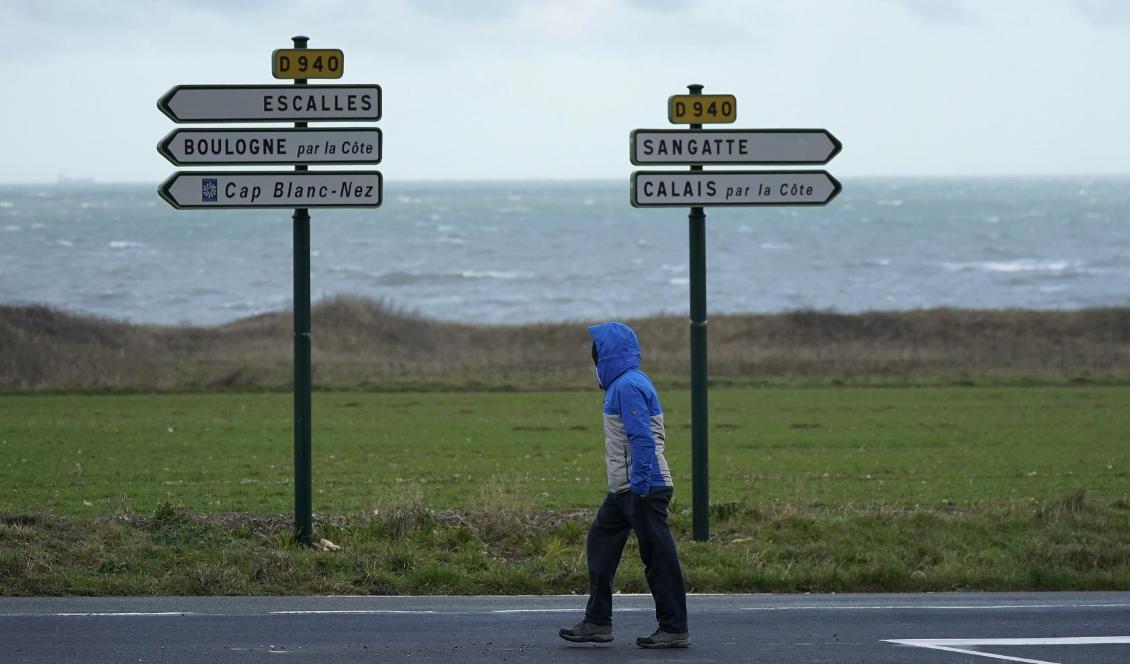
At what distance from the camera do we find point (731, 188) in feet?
37.2

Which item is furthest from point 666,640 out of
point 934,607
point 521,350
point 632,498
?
point 521,350

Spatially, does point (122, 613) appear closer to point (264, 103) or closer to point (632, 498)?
point (632, 498)

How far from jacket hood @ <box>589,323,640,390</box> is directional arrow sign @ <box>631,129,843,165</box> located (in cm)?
335

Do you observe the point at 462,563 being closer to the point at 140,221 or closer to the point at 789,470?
the point at 789,470

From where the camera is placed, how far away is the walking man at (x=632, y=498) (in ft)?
26.0

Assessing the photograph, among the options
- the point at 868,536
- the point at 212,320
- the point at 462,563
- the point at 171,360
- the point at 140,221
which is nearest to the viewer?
the point at 462,563

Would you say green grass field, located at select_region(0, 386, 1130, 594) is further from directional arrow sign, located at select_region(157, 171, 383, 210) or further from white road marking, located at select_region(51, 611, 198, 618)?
directional arrow sign, located at select_region(157, 171, 383, 210)

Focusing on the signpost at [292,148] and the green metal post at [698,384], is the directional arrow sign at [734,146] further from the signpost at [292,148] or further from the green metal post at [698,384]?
the signpost at [292,148]

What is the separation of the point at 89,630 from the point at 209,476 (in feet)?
30.4

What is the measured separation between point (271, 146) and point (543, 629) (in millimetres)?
4568

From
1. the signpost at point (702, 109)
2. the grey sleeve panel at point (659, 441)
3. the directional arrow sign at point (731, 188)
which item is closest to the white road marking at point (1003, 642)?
the grey sleeve panel at point (659, 441)

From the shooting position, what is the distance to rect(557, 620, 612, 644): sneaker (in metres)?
8.10

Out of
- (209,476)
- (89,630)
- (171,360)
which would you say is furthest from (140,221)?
(89,630)

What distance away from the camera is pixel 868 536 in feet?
37.6
